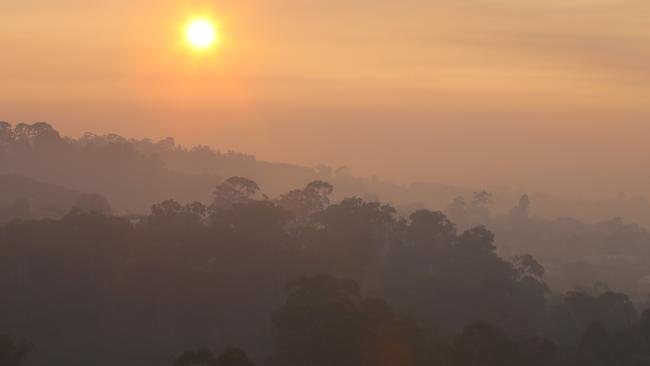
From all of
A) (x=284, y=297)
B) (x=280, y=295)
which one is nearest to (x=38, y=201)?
(x=280, y=295)

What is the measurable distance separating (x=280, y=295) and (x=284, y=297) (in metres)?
0.77

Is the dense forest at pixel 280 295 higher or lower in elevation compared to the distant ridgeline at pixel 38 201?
lower

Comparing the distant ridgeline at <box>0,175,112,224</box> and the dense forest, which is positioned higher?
the distant ridgeline at <box>0,175,112,224</box>

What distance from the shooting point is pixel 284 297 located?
237ft

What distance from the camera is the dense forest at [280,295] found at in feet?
171

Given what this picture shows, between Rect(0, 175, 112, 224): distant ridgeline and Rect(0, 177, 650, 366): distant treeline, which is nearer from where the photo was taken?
Rect(0, 177, 650, 366): distant treeline

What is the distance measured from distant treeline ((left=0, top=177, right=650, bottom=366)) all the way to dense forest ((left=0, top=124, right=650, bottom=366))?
12 centimetres

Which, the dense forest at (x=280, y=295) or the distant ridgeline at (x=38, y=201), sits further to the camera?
the distant ridgeline at (x=38, y=201)

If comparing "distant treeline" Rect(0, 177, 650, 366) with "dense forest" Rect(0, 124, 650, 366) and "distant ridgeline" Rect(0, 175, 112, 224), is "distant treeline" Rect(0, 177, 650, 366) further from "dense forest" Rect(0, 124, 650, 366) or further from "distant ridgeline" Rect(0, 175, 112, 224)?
"distant ridgeline" Rect(0, 175, 112, 224)

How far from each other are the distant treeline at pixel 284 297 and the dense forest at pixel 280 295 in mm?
120

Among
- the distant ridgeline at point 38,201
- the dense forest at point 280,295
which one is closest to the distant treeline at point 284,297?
the dense forest at point 280,295

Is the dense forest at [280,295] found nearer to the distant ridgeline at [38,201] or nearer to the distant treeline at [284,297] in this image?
the distant treeline at [284,297]

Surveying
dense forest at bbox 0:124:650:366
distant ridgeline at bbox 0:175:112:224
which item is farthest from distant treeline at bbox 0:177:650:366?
distant ridgeline at bbox 0:175:112:224

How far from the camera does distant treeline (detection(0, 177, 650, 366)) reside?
5212 centimetres
